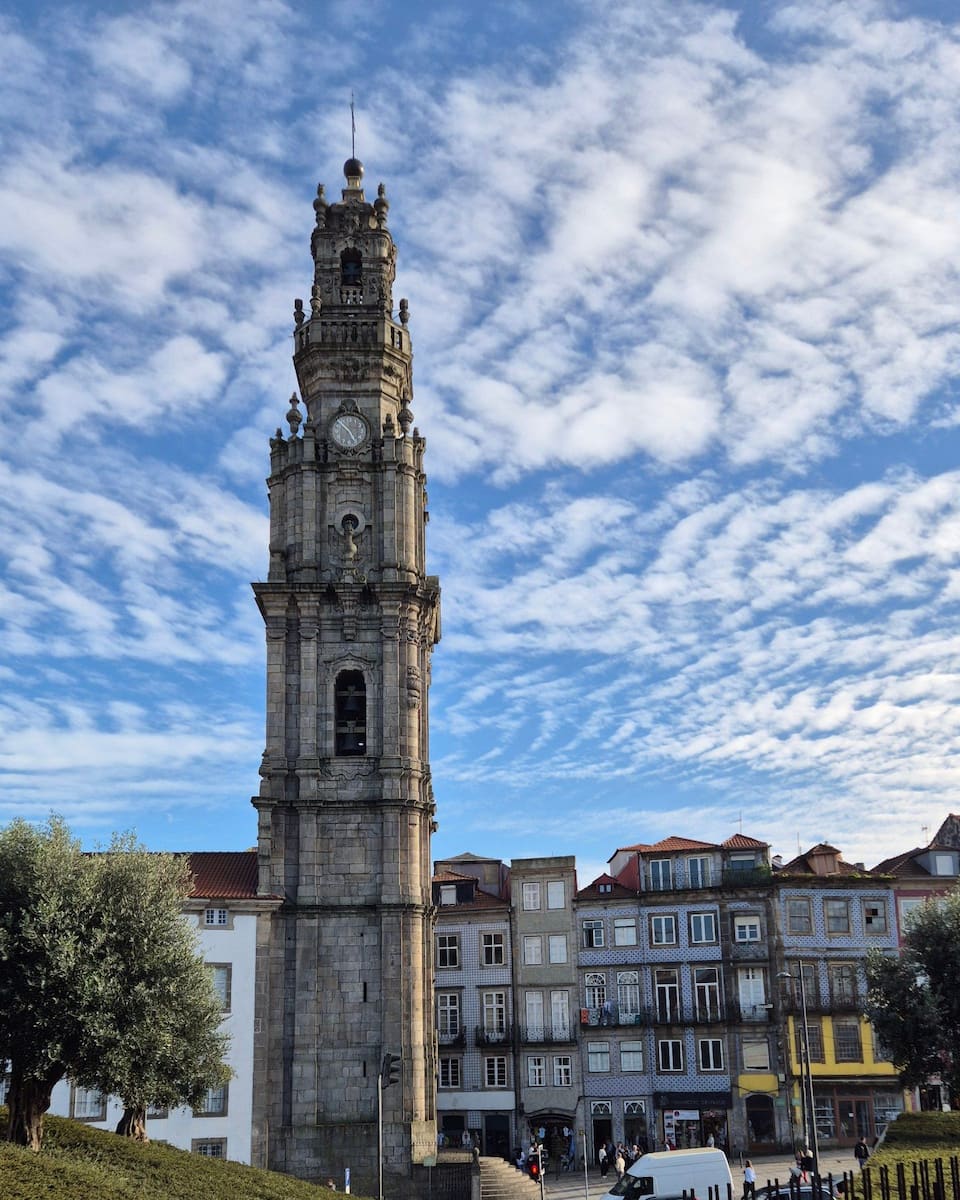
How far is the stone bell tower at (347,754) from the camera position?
45.0 m

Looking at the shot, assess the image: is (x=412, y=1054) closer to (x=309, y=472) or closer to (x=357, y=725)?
(x=357, y=725)

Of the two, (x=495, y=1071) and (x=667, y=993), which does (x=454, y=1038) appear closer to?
(x=495, y=1071)

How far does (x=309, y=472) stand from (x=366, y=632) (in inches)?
255

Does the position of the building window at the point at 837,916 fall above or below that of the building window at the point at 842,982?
above

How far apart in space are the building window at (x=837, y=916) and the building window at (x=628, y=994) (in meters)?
8.50

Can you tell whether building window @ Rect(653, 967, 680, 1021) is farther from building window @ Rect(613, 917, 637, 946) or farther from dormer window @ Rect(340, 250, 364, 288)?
dormer window @ Rect(340, 250, 364, 288)

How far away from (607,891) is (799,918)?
28.0 feet

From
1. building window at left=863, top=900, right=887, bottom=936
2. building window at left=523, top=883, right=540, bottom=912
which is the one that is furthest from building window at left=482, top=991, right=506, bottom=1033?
building window at left=863, top=900, right=887, bottom=936

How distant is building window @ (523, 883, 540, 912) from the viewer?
62312mm

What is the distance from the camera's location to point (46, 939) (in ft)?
96.7

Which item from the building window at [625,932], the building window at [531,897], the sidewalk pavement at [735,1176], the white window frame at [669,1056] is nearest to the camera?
the sidewalk pavement at [735,1176]

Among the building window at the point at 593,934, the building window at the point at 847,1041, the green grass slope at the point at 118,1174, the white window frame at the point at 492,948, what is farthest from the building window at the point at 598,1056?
the green grass slope at the point at 118,1174

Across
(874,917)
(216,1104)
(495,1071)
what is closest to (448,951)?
(495,1071)

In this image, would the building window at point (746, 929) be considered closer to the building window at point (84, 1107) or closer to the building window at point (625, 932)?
the building window at point (625, 932)
